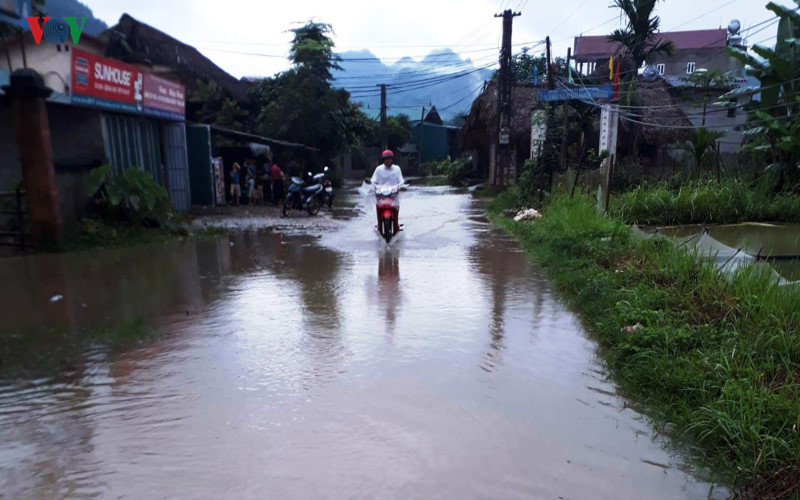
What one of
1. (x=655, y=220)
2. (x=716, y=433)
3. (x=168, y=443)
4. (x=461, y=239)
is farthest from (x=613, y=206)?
(x=168, y=443)

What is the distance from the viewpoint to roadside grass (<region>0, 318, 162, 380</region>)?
433 cm

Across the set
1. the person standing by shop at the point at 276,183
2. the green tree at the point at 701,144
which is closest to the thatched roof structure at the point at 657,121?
the green tree at the point at 701,144

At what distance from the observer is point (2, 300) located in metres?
6.21

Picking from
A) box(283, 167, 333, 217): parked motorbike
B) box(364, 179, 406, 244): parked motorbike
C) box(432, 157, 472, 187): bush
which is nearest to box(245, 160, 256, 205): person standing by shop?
box(283, 167, 333, 217): parked motorbike

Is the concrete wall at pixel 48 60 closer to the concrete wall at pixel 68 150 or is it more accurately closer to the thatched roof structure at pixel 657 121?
the concrete wall at pixel 68 150

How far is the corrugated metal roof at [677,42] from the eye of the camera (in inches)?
2067

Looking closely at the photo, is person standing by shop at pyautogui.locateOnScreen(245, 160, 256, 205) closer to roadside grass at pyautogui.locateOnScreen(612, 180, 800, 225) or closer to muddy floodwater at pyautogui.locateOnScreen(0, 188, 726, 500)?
muddy floodwater at pyautogui.locateOnScreen(0, 188, 726, 500)

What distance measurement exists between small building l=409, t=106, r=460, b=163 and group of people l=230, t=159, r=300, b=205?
96.2 feet

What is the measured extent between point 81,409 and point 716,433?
3906 millimetres

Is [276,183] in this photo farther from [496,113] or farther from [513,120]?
[513,120]

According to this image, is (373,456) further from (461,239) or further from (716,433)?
(461,239)

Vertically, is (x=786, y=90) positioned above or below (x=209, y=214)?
above
